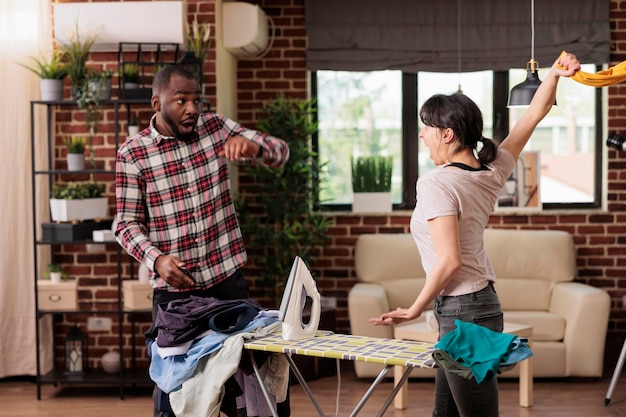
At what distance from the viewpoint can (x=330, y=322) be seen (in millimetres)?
5578

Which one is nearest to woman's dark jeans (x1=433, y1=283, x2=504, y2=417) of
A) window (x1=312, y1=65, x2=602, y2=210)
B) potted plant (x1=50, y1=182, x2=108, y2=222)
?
potted plant (x1=50, y1=182, x2=108, y2=222)

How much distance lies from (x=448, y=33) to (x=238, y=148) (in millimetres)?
3590

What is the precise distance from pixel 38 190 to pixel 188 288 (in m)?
2.39

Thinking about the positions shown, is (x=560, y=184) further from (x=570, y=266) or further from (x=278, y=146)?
(x=278, y=146)

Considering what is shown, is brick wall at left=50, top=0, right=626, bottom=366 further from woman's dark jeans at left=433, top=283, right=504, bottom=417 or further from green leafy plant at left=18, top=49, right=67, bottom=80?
woman's dark jeans at left=433, top=283, right=504, bottom=417

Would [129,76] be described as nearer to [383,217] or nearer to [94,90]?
[94,90]

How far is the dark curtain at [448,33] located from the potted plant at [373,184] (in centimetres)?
66

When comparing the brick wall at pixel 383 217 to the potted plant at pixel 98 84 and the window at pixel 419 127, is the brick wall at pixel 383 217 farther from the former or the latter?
the potted plant at pixel 98 84

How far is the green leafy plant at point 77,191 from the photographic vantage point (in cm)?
496

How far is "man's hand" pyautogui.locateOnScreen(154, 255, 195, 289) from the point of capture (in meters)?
3.06

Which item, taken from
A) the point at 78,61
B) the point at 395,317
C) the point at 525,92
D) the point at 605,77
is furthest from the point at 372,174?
the point at 395,317

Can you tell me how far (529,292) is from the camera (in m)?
5.74

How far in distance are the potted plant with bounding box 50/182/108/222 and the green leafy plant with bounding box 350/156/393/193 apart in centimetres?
188

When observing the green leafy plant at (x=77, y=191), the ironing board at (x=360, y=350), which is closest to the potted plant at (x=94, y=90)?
the green leafy plant at (x=77, y=191)
